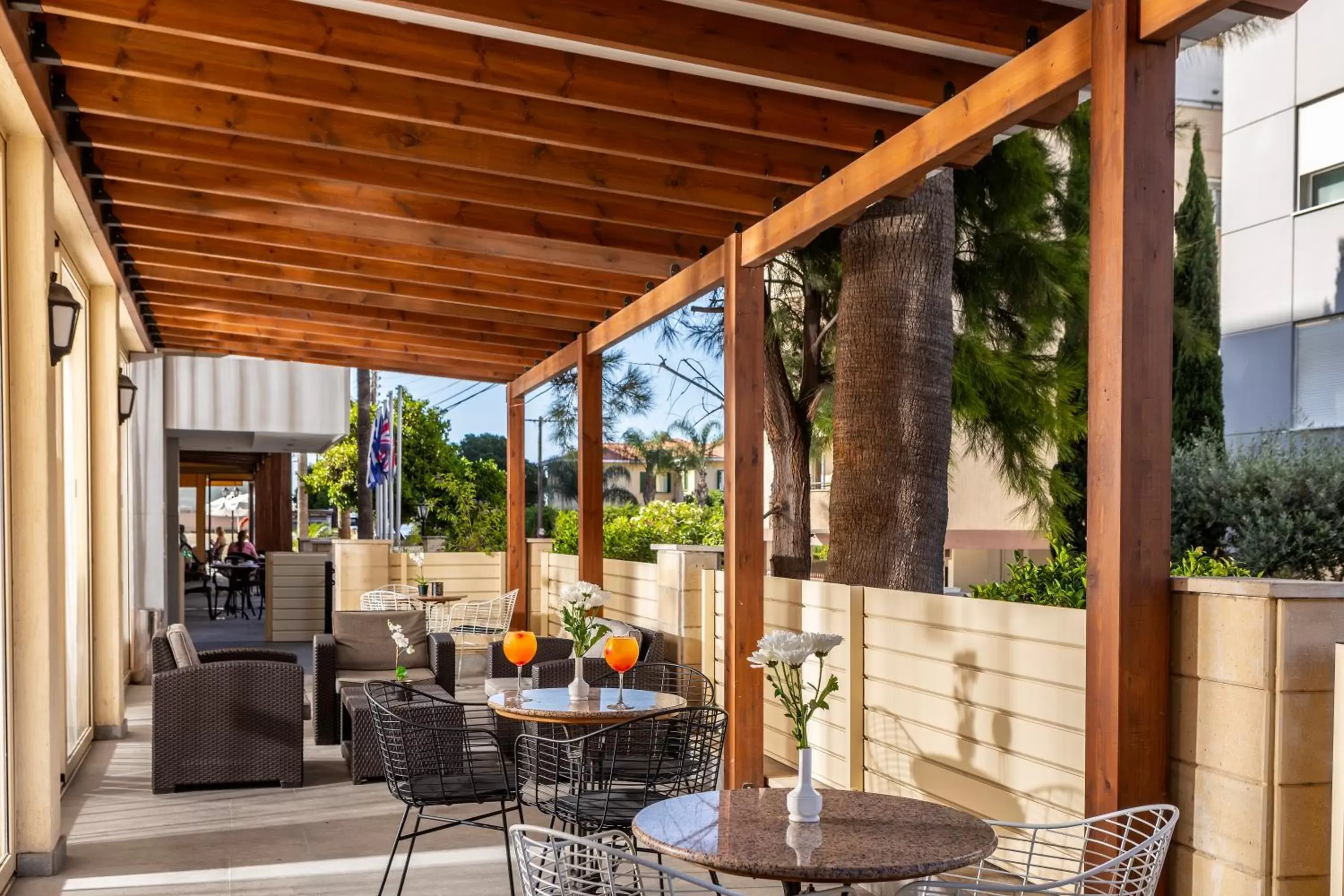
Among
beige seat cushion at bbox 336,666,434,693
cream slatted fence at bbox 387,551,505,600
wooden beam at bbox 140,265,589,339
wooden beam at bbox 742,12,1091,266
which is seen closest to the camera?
wooden beam at bbox 742,12,1091,266

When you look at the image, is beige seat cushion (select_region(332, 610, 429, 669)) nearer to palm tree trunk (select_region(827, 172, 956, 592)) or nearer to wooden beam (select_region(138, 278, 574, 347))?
wooden beam (select_region(138, 278, 574, 347))

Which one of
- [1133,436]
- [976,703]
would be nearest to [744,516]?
[976,703]

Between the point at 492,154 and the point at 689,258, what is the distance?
164 centimetres

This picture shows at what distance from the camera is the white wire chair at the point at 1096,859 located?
8.43 feet

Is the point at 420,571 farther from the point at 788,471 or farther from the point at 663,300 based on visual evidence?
the point at 663,300

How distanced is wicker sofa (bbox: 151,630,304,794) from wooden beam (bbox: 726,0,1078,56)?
4.54m

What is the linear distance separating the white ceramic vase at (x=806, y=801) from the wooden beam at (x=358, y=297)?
6113 millimetres

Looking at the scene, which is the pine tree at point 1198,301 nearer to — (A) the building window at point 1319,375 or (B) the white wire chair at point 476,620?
(A) the building window at point 1319,375

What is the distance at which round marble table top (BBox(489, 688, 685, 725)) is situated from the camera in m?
4.75

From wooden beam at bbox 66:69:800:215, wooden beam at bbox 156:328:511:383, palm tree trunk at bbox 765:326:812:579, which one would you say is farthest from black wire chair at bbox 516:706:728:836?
wooden beam at bbox 156:328:511:383

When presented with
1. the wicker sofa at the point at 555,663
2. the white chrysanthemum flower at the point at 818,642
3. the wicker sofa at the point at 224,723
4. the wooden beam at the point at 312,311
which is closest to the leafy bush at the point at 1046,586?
the wicker sofa at the point at 555,663

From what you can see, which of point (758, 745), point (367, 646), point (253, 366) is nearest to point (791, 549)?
point (367, 646)

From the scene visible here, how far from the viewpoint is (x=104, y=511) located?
8.00 m

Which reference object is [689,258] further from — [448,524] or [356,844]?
[448,524]
